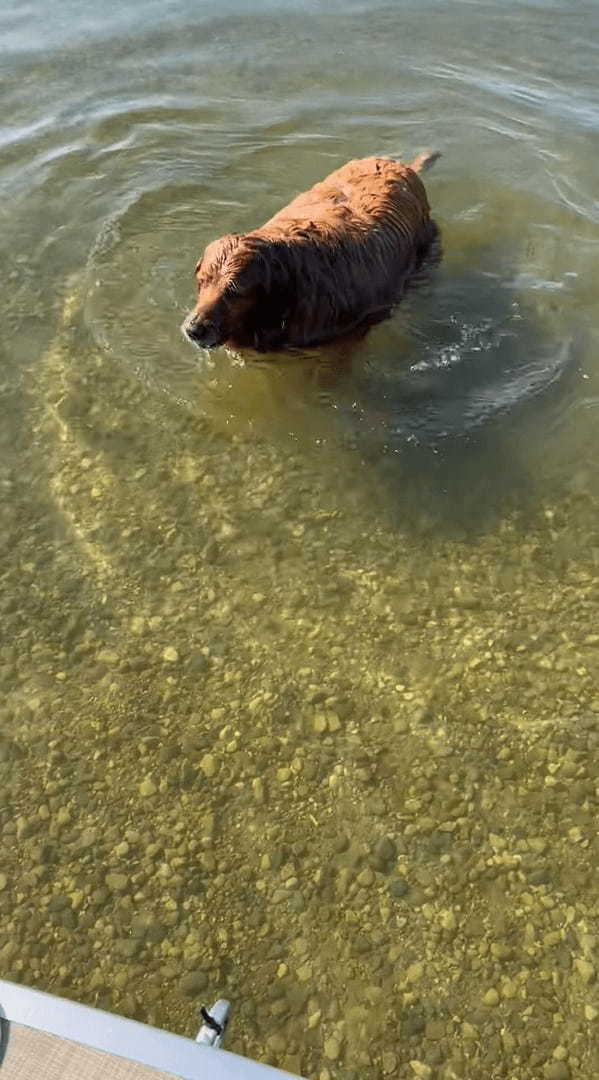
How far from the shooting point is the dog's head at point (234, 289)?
504 cm

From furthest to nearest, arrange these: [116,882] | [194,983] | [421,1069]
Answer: [116,882] < [194,983] < [421,1069]

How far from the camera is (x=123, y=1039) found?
7.76 ft

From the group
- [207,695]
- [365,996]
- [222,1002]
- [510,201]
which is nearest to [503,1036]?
[365,996]

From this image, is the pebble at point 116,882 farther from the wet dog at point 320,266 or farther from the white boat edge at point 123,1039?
the wet dog at point 320,266

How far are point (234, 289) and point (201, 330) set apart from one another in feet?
1.04

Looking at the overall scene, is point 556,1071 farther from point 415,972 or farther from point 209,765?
point 209,765

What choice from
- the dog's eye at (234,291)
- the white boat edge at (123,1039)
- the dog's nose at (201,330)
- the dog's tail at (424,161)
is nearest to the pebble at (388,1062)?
the white boat edge at (123,1039)

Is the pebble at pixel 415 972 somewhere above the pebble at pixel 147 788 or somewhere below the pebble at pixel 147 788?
below

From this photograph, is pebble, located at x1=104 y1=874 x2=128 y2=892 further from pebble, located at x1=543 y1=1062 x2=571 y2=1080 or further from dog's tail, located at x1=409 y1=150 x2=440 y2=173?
dog's tail, located at x1=409 y1=150 x2=440 y2=173

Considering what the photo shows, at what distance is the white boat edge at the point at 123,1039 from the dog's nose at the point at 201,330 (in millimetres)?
3624

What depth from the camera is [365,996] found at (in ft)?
10.7

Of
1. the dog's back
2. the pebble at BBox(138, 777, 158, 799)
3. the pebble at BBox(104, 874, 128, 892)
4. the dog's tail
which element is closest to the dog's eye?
the dog's back

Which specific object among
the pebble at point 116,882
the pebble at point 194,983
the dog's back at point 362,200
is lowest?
the pebble at point 194,983


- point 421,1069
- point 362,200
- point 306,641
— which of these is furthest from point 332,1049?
point 362,200
